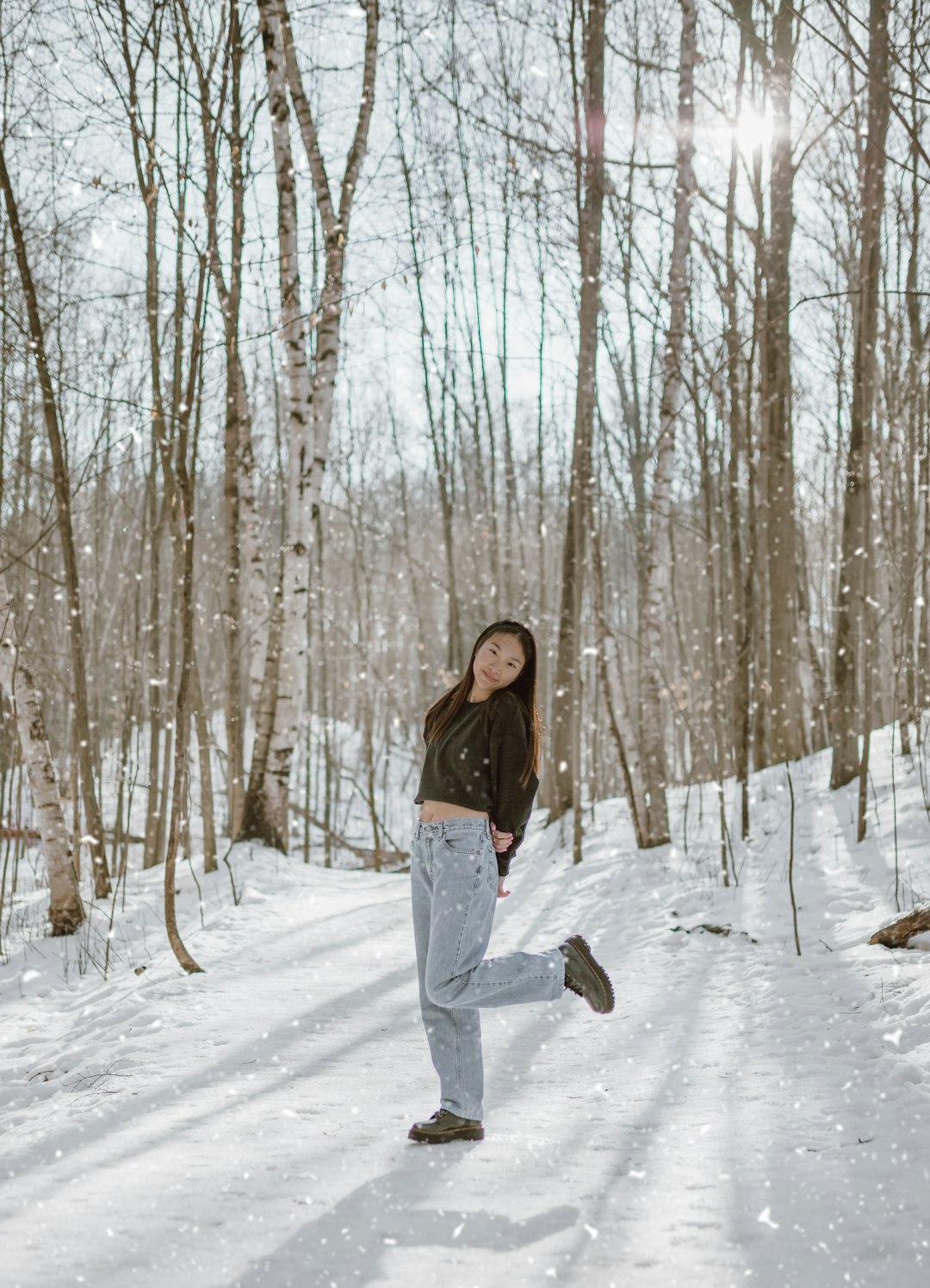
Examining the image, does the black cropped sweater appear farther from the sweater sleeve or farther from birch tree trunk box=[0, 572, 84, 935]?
birch tree trunk box=[0, 572, 84, 935]

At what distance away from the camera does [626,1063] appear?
369cm

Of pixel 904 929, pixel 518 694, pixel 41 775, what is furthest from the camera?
pixel 41 775

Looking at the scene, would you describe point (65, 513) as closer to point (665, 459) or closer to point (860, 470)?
point (665, 459)

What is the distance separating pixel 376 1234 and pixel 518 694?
5.05 ft

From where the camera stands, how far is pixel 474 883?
Result: 2820mm

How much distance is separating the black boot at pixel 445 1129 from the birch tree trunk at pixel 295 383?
5.73 m

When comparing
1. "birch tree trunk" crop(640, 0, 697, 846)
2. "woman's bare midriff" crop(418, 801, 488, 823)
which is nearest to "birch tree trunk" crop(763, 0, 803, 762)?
"birch tree trunk" crop(640, 0, 697, 846)

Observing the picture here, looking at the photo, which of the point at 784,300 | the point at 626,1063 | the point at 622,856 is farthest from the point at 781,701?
the point at 626,1063

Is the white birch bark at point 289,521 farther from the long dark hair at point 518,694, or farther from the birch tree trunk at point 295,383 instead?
the long dark hair at point 518,694

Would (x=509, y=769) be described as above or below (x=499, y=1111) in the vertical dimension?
above

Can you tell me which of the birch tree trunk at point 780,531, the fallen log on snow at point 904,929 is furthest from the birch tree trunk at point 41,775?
the birch tree trunk at point 780,531

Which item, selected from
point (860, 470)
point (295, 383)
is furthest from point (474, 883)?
point (295, 383)

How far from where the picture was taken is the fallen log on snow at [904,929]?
168 inches

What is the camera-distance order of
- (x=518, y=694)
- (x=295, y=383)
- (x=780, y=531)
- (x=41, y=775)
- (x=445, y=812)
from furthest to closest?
(x=780, y=531), (x=295, y=383), (x=41, y=775), (x=518, y=694), (x=445, y=812)
